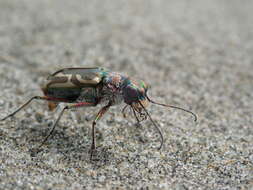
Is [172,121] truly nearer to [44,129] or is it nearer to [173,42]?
[44,129]

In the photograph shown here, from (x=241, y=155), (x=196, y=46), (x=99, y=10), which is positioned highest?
(x=99, y=10)

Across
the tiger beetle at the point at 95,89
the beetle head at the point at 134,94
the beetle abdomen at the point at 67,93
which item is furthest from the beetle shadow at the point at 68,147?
the beetle head at the point at 134,94

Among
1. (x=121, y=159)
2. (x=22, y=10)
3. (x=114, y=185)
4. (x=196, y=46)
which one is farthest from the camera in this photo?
(x=22, y=10)

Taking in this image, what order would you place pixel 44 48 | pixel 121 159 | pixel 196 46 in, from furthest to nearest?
1. pixel 196 46
2. pixel 44 48
3. pixel 121 159

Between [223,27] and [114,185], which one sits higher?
[223,27]

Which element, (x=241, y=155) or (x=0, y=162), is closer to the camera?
(x=0, y=162)

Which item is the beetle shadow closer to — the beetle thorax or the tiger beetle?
the tiger beetle

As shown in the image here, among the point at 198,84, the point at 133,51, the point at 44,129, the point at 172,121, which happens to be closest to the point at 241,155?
the point at 172,121

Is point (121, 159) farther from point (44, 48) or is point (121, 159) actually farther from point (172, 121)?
point (44, 48)
